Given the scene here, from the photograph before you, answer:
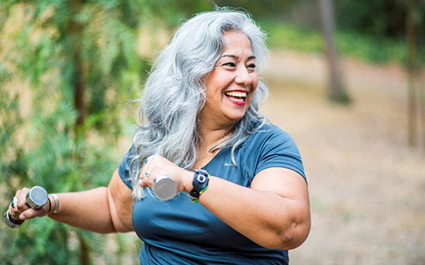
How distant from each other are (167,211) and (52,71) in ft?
6.18

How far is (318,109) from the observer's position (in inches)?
558

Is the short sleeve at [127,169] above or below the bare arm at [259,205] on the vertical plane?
below

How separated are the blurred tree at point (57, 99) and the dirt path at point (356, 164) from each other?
3.86 feet

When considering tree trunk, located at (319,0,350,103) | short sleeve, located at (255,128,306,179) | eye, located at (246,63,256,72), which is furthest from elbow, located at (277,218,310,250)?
tree trunk, located at (319,0,350,103)

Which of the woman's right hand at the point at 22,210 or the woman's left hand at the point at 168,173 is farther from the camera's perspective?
the woman's right hand at the point at 22,210

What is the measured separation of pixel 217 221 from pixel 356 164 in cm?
913

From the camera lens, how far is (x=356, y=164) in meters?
10.6

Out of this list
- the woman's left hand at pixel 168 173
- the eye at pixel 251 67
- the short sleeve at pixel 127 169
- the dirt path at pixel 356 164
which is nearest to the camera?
the woman's left hand at pixel 168 173

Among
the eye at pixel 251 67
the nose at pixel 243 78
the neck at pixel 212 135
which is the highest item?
the eye at pixel 251 67

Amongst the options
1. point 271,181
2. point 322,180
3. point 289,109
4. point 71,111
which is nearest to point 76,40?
point 71,111

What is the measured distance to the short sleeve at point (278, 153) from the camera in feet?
6.02

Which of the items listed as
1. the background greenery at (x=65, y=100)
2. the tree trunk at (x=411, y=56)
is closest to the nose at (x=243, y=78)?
the background greenery at (x=65, y=100)

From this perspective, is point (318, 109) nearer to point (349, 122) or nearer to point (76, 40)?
point (349, 122)

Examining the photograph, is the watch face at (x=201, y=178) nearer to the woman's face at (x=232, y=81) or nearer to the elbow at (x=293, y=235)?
the elbow at (x=293, y=235)
